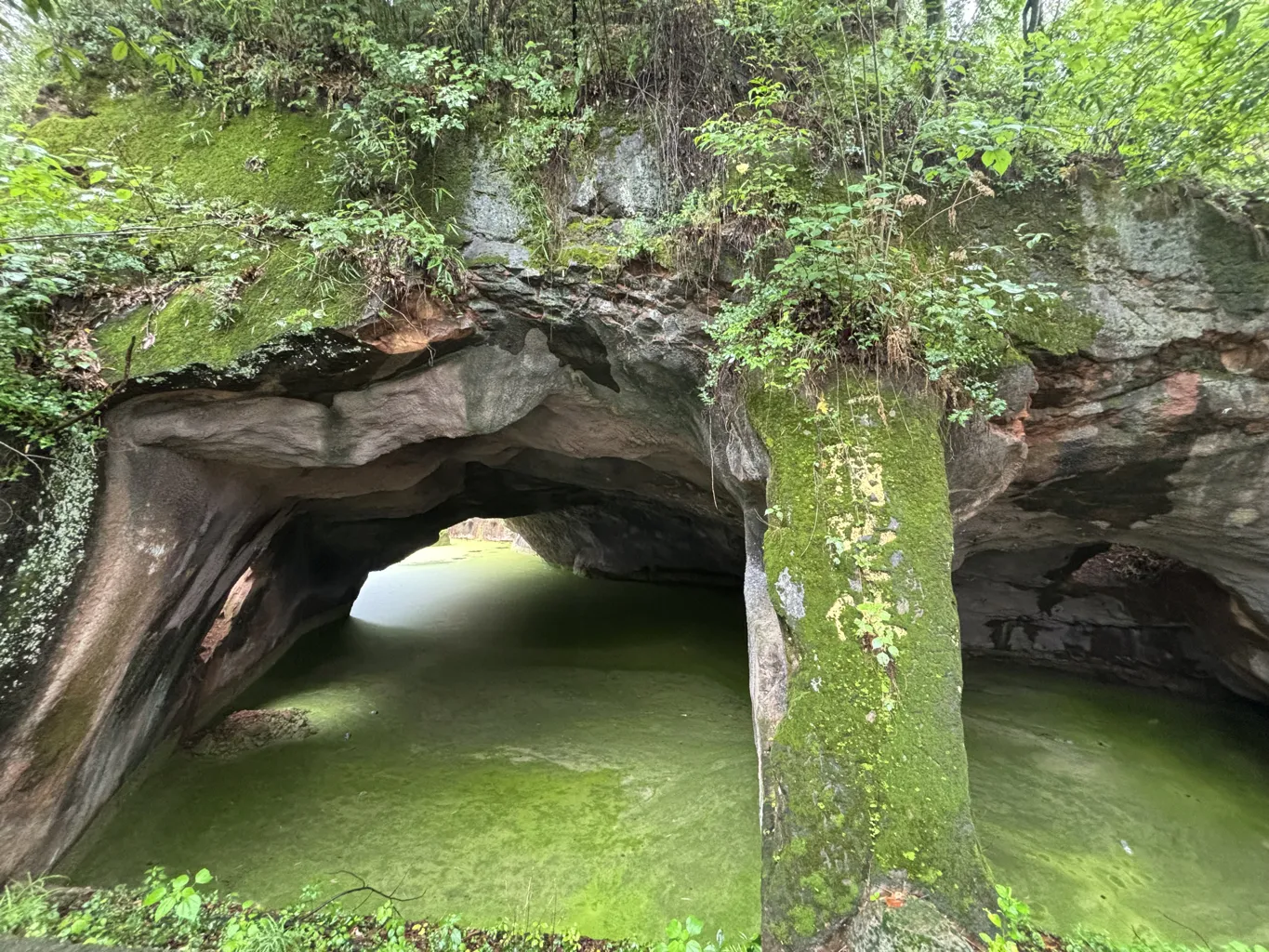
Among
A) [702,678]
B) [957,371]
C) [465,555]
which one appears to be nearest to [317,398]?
[957,371]

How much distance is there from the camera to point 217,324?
385 centimetres

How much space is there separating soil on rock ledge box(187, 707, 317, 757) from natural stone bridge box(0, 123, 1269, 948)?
0.39m

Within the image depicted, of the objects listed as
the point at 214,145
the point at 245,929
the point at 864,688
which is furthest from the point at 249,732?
the point at 864,688

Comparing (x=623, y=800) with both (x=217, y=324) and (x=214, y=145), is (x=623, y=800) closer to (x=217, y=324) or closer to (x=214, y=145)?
(x=217, y=324)

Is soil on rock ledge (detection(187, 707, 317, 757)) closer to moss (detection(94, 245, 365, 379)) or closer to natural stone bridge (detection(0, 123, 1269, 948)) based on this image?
natural stone bridge (detection(0, 123, 1269, 948))

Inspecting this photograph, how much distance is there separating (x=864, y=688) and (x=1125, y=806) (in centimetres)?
382

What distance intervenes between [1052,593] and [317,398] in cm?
871

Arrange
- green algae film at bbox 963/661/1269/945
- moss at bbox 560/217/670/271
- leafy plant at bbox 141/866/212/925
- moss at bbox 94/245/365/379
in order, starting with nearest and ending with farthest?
leafy plant at bbox 141/866/212/925
green algae film at bbox 963/661/1269/945
moss at bbox 94/245/365/379
moss at bbox 560/217/670/271

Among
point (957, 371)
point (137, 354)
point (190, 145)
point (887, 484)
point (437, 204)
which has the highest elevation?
Answer: point (190, 145)

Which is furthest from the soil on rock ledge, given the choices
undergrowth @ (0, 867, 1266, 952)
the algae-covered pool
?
undergrowth @ (0, 867, 1266, 952)

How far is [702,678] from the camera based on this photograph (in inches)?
288

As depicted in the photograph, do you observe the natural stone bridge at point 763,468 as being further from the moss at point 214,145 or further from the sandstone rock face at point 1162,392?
the moss at point 214,145

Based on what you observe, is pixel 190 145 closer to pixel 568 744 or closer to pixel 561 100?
pixel 561 100

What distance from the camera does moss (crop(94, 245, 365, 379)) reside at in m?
3.79
